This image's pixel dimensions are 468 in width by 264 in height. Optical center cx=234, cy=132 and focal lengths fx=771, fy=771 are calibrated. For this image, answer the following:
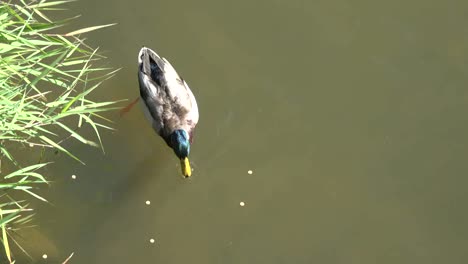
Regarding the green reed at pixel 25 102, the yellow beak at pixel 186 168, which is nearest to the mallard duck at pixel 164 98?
the yellow beak at pixel 186 168

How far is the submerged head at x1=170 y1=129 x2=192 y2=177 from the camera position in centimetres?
507

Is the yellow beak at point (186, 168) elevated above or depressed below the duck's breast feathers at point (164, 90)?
below

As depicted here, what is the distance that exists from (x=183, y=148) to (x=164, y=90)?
1.53ft

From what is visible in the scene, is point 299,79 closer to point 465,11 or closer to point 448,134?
point 448,134

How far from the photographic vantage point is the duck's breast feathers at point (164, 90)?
523 cm

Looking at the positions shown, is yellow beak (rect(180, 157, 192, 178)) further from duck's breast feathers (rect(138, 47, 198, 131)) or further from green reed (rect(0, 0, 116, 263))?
green reed (rect(0, 0, 116, 263))

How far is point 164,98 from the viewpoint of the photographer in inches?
208

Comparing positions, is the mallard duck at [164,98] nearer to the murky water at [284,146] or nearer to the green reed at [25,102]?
the murky water at [284,146]

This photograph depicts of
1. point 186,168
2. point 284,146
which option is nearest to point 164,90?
point 186,168

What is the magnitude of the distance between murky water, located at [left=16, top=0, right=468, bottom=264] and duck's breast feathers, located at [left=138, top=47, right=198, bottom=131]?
20 centimetres

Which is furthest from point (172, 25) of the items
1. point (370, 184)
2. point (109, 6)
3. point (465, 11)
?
point (465, 11)

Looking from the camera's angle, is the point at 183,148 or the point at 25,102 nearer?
the point at 25,102

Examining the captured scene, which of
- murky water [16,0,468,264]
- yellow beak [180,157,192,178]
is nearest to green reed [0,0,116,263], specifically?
murky water [16,0,468,264]

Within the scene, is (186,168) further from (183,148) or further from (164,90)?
(164,90)
